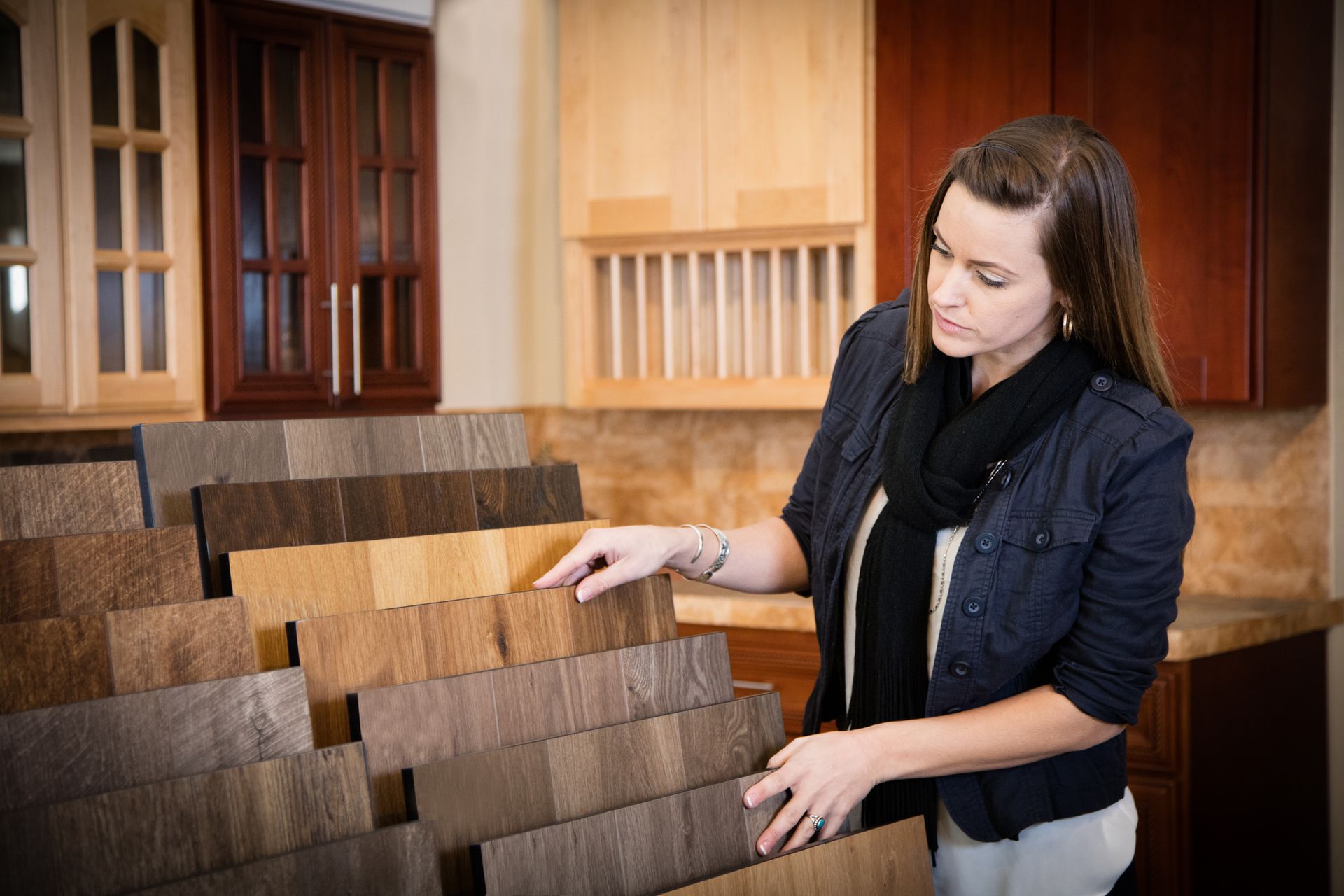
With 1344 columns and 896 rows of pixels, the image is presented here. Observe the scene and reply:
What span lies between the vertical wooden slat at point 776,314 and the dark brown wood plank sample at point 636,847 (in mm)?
1988

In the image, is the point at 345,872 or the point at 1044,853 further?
the point at 1044,853

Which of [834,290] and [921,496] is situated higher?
[834,290]

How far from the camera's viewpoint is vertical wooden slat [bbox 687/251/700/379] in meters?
2.98

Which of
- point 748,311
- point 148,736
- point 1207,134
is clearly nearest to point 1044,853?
point 148,736

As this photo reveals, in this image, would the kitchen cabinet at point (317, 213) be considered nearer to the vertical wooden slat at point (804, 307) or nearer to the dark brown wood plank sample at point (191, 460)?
the vertical wooden slat at point (804, 307)

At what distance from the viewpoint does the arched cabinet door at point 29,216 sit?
2342mm

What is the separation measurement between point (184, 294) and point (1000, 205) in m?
2.05

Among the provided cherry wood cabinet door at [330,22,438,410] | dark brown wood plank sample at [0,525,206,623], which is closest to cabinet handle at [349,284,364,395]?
cherry wood cabinet door at [330,22,438,410]

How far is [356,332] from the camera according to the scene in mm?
2883

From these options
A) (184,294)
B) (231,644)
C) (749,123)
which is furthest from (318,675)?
(749,123)

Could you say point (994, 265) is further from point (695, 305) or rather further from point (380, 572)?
point (695, 305)

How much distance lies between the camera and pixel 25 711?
30.1 inches

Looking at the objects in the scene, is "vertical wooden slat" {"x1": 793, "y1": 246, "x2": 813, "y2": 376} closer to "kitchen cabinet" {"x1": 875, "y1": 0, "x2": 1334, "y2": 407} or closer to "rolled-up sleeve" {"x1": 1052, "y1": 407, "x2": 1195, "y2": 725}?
"kitchen cabinet" {"x1": 875, "y1": 0, "x2": 1334, "y2": 407}

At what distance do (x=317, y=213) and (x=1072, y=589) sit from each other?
2207 mm
